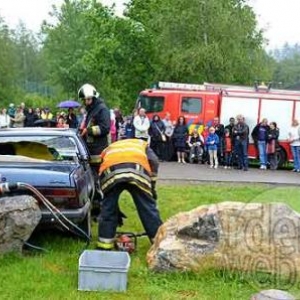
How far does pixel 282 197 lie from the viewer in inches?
192

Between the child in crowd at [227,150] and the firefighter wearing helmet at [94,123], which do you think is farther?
the child in crowd at [227,150]

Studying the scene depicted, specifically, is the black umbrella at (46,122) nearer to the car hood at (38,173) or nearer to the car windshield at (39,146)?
the car windshield at (39,146)

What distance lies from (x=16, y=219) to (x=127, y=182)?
113 cm

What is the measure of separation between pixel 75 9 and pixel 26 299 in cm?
5149

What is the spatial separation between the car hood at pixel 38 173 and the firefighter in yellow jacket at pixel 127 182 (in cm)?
40

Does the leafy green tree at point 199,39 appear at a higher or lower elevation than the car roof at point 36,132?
higher

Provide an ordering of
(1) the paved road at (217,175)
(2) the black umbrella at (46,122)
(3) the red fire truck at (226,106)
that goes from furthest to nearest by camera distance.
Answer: (3) the red fire truck at (226,106), (2) the black umbrella at (46,122), (1) the paved road at (217,175)

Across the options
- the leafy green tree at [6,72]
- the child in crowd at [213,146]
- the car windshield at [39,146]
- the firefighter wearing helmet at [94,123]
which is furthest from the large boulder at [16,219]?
the leafy green tree at [6,72]

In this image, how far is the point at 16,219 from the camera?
6.19 meters

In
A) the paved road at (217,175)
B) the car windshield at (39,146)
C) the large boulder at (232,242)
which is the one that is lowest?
the paved road at (217,175)

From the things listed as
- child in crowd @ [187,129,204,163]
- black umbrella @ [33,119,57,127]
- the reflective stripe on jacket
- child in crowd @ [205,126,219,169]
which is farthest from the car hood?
child in crowd @ [187,129,204,163]

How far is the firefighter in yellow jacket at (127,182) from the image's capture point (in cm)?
637

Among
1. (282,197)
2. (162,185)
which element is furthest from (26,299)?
(162,185)

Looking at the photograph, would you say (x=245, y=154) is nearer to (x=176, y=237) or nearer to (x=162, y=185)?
(x=162, y=185)
